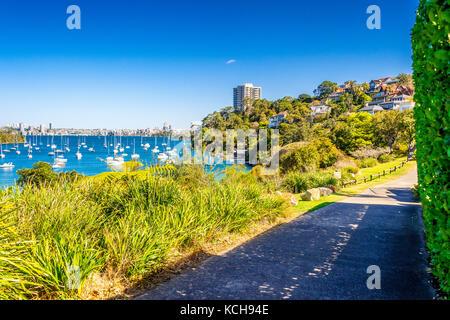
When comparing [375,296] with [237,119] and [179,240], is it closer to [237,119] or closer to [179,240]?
[179,240]

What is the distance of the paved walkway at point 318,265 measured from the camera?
12.8 ft

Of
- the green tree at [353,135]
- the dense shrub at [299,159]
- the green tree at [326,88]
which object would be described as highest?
the green tree at [326,88]

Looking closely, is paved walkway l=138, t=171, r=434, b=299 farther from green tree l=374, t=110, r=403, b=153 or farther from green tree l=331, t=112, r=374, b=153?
green tree l=374, t=110, r=403, b=153

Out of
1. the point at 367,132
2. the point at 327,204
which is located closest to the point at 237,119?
the point at 367,132

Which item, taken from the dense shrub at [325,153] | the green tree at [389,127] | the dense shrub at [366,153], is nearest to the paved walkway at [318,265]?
the dense shrub at [325,153]

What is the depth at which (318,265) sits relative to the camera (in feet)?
16.1

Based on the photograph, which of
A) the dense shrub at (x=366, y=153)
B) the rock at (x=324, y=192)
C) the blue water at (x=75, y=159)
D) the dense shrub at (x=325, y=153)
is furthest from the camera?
the dense shrub at (x=366, y=153)

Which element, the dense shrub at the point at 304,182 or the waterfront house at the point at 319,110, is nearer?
the dense shrub at the point at 304,182

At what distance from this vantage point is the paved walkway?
3.91 m

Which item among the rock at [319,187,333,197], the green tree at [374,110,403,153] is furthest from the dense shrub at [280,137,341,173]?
the green tree at [374,110,403,153]

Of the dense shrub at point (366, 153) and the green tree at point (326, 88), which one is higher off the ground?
the green tree at point (326, 88)

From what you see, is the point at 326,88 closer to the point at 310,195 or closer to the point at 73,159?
the point at 73,159

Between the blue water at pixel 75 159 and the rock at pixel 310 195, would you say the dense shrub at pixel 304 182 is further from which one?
the blue water at pixel 75 159

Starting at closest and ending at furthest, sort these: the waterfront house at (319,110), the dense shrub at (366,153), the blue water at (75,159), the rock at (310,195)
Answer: the rock at (310,195) < the blue water at (75,159) < the dense shrub at (366,153) < the waterfront house at (319,110)
